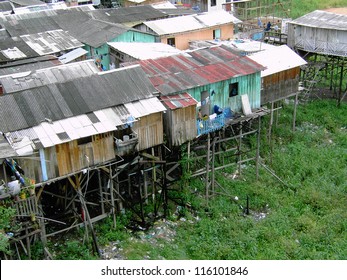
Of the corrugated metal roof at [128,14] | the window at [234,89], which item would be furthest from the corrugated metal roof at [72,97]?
the corrugated metal roof at [128,14]

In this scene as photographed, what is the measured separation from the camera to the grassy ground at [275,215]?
2033 centimetres

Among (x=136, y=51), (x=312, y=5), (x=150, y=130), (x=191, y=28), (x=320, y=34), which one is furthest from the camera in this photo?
(x=312, y=5)

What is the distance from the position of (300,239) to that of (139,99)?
9414 millimetres

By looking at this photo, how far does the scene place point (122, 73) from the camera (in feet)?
72.6

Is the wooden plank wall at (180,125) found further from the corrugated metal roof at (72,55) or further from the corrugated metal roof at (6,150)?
the corrugated metal roof at (72,55)

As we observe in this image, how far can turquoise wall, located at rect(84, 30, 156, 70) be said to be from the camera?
32.2 meters

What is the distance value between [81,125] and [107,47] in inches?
525

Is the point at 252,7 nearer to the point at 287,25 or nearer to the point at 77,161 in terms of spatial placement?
the point at 287,25

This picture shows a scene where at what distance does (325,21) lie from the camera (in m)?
34.3

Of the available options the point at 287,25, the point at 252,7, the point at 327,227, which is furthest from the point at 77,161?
the point at 252,7

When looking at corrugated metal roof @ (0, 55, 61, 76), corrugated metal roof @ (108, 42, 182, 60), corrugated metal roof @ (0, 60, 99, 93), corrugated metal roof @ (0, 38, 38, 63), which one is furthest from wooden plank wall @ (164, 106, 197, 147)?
corrugated metal roof @ (0, 38, 38, 63)

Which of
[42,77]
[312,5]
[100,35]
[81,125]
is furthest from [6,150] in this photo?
[312,5]

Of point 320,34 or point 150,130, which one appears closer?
point 150,130

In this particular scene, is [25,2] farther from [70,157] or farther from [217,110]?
[70,157]
